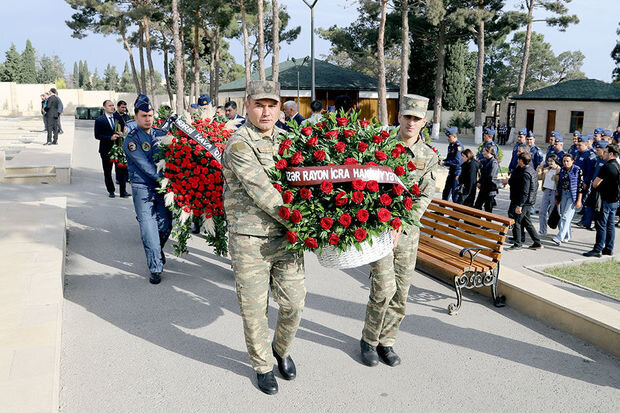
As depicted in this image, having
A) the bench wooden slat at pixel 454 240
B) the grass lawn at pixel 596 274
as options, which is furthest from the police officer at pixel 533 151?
the bench wooden slat at pixel 454 240

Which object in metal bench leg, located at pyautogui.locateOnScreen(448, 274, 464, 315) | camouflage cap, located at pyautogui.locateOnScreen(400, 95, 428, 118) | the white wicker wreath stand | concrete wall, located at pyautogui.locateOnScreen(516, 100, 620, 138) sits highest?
concrete wall, located at pyautogui.locateOnScreen(516, 100, 620, 138)

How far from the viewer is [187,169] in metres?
5.89

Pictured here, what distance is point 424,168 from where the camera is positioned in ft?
13.9

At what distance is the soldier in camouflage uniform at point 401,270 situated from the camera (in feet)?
13.7

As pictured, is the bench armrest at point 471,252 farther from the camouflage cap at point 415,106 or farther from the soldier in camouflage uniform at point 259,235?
the soldier in camouflage uniform at point 259,235

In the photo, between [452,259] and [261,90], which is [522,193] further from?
[261,90]

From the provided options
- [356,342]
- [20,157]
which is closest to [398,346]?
[356,342]

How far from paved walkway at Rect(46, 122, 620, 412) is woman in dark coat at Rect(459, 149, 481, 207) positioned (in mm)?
3709

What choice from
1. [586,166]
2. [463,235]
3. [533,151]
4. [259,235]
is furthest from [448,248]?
[533,151]

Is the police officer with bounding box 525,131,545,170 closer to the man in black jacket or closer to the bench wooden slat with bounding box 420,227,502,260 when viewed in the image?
the man in black jacket

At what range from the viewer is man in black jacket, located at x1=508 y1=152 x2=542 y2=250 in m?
8.32

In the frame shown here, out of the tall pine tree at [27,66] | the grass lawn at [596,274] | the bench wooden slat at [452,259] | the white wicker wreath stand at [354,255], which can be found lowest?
the grass lawn at [596,274]

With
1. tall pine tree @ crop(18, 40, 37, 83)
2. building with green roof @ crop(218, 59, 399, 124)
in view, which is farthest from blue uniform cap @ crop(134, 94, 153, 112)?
tall pine tree @ crop(18, 40, 37, 83)

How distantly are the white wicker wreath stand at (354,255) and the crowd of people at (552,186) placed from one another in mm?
4844
